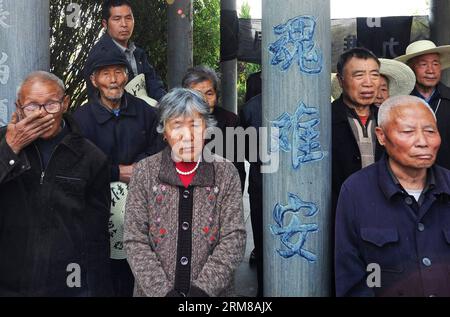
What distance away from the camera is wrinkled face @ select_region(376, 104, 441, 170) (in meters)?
2.84

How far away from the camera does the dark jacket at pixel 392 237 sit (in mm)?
Answer: 2814

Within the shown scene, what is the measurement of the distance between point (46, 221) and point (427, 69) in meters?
3.04

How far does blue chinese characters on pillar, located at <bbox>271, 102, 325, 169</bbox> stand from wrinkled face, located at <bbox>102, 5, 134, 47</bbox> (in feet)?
7.04

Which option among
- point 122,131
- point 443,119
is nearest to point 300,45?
point 122,131

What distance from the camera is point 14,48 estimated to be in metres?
4.02

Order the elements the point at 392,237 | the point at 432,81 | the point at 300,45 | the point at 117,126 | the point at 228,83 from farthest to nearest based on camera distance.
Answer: the point at 228,83, the point at 432,81, the point at 117,126, the point at 300,45, the point at 392,237

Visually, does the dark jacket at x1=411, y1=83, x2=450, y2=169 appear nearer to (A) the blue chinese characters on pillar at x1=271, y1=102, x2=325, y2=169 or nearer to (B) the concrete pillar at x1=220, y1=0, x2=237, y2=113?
(A) the blue chinese characters on pillar at x1=271, y1=102, x2=325, y2=169

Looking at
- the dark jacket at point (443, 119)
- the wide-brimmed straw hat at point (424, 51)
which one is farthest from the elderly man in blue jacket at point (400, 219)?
the wide-brimmed straw hat at point (424, 51)

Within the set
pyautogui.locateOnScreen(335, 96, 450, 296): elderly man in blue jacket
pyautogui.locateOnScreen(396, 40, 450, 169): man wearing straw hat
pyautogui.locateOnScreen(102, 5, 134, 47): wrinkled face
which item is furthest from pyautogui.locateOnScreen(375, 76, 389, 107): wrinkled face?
pyautogui.locateOnScreen(102, 5, 134, 47): wrinkled face

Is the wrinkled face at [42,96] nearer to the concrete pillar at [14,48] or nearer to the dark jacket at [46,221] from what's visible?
the dark jacket at [46,221]

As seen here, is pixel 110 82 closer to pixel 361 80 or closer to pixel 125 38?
pixel 125 38

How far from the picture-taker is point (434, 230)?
9.29 ft
